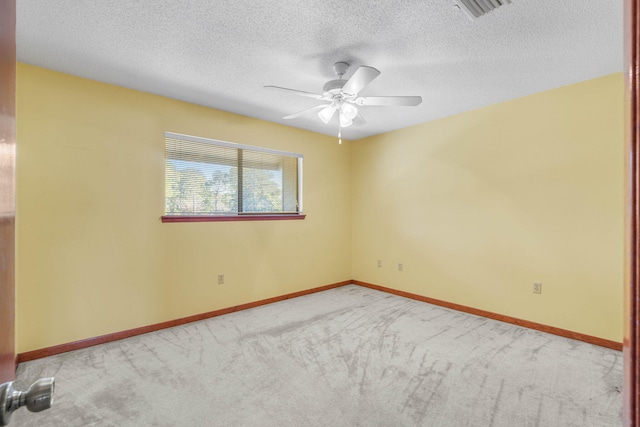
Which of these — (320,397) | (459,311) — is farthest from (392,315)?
(320,397)

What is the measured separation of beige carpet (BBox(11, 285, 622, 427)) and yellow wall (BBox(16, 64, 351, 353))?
1.11 ft

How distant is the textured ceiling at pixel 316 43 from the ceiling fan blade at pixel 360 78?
0.94ft

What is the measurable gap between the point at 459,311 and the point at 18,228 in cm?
441

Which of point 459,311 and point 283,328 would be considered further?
point 459,311

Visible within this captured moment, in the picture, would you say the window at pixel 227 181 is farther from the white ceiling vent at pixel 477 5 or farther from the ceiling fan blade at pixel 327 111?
the white ceiling vent at pixel 477 5

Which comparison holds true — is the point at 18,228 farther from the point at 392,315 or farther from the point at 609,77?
the point at 609,77

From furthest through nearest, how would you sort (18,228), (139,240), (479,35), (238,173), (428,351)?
1. (238,173)
2. (139,240)
3. (428,351)
4. (18,228)
5. (479,35)

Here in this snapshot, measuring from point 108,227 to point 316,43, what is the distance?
2454mm

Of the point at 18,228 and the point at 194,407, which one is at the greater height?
the point at 18,228

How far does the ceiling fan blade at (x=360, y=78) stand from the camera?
1941 mm

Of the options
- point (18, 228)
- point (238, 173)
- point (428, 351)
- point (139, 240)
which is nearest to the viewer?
point (18, 228)

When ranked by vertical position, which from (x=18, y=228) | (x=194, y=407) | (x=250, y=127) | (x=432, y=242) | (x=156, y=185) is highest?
(x=250, y=127)

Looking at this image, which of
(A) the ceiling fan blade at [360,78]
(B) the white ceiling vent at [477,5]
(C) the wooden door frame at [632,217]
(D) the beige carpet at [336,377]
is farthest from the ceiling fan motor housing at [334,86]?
(D) the beige carpet at [336,377]

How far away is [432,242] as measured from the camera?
3898mm
